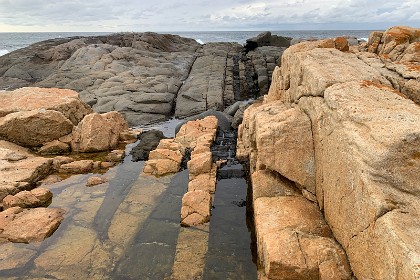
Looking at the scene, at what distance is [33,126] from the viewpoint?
571 inches

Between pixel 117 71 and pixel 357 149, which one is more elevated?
pixel 357 149

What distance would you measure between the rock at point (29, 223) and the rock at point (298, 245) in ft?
18.4

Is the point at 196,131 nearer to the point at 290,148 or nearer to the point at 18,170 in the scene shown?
the point at 18,170

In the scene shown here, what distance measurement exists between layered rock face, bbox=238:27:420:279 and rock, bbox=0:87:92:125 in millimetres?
9999

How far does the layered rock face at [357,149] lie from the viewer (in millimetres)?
4477

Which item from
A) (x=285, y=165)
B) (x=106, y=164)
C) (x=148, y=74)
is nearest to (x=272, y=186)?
(x=285, y=165)

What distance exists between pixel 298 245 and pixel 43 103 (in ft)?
46.1

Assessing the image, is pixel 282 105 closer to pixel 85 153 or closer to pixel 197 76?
pixel 85 153

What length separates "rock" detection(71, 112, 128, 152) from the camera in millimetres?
14508

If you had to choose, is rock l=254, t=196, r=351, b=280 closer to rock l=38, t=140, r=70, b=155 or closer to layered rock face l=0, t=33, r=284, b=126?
rock l=38, t=140, r=70, b=155

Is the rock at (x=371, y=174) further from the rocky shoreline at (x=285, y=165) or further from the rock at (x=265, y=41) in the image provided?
the rock at (x=265, y=41)

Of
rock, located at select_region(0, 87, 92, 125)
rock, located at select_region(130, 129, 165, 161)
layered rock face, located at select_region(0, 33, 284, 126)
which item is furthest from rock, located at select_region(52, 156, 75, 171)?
layered rock face, located at select_region(0, 33, 284, 126)

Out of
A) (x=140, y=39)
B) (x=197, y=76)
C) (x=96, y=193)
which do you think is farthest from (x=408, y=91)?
(x=140, y=39)

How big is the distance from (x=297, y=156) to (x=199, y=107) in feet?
50.0
